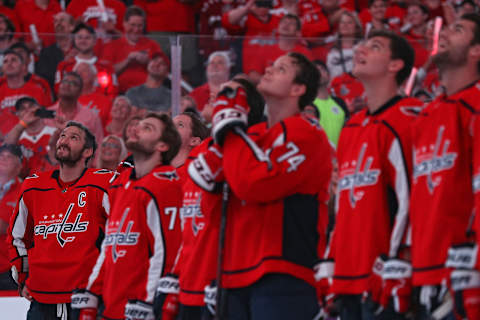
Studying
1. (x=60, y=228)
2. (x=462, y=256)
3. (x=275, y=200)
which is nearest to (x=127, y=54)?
(x=60, y=228)

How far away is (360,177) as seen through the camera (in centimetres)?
314

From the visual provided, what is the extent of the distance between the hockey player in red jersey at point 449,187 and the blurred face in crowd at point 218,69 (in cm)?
364

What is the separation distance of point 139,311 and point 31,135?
3.19 m

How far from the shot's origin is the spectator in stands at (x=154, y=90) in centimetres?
660

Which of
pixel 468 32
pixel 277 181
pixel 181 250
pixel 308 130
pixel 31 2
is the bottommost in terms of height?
pixel 181 250

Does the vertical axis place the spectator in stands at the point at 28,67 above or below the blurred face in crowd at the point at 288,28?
below

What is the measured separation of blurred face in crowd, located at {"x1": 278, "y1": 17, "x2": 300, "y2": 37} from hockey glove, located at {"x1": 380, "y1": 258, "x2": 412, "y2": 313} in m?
4.61

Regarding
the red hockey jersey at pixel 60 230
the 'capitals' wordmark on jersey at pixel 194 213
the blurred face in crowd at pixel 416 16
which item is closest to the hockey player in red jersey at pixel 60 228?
the red hockey jersey at pixel 60 230

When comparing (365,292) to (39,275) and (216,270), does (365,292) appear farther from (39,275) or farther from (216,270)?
(39,275)

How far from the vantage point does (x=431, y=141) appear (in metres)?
2.93

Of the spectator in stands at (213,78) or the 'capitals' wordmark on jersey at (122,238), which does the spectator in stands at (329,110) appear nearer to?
the spectator in stands at (213,78)

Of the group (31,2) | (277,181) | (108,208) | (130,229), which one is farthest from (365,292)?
(31,2)

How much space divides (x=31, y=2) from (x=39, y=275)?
475cm

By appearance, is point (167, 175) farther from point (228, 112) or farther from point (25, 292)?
point (25, 292)
